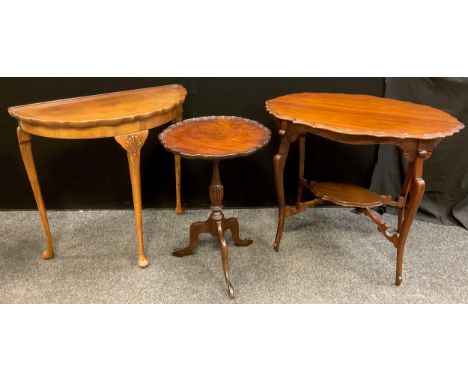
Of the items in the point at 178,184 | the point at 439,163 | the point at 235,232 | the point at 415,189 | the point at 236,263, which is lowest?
the point at 236,263

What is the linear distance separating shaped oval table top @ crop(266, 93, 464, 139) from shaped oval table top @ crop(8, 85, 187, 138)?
638 mm

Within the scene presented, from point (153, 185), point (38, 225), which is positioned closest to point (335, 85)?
point (153, 185)

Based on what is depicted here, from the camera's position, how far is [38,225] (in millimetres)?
2844

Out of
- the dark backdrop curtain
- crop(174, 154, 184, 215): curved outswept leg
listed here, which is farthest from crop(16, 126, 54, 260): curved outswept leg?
the dark backdrop curtain

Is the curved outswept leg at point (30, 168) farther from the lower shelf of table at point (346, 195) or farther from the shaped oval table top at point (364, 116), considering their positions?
the lower shelf of table at point (346, 195)

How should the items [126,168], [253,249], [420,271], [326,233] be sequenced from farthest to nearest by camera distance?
[126,168]
[326,233]
[253,249]
[420,271]

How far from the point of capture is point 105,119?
1977mm

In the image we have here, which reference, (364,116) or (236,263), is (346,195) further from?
(236,263)

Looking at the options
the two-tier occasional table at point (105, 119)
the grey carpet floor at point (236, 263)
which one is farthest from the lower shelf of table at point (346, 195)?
the two-tier occasional table at point (105, 119)

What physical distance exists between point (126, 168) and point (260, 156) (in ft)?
3.25

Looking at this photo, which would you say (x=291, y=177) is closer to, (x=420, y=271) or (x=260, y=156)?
(x=260, y=156)

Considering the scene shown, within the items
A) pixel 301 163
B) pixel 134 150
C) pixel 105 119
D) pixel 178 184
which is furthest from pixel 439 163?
pixel 105 119

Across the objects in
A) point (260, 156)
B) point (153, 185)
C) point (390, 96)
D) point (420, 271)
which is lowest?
point (420, 271)

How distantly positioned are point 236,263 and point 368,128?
110cm
